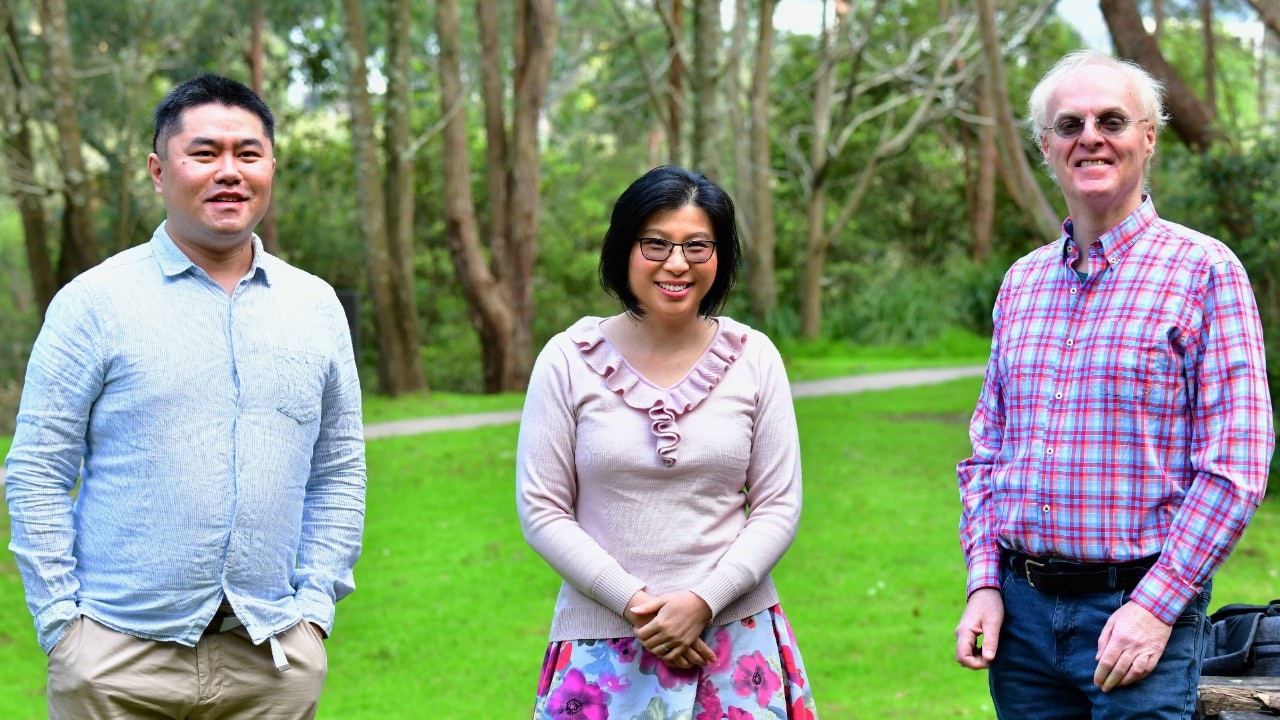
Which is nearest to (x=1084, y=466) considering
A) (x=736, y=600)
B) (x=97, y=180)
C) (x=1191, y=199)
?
(x=736, y=600)

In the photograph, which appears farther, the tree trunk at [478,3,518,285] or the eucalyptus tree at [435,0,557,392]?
the tree trunk at [478,3,518,285]

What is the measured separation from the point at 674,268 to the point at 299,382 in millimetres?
796

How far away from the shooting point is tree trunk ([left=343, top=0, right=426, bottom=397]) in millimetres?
15695

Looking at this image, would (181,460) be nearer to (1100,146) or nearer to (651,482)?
(651,482)

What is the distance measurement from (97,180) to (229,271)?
2102 cm

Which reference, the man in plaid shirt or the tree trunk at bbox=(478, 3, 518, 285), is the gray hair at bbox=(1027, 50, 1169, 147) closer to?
the man in plaid shirt

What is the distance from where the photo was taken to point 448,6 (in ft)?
53.4

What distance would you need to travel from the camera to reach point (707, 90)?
14.6 metres

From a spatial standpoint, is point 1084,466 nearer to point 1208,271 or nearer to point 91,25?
point 1208,271

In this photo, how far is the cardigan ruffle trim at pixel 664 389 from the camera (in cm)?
280

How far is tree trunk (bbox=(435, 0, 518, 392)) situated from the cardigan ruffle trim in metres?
13.0

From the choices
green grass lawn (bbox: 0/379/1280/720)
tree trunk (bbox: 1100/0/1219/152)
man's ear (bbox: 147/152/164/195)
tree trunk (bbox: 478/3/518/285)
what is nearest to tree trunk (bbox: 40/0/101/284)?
tree trunk (bbox: 478/3/518/285)

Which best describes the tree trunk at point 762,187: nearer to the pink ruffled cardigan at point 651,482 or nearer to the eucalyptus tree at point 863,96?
the eucalyptus tree at point 863,96

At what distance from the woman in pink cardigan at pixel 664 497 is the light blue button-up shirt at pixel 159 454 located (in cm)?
53
